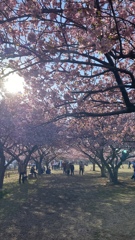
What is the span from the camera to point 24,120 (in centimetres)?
1917

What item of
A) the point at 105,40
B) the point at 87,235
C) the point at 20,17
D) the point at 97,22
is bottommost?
the point at 87,235

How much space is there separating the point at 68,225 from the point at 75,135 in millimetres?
16419

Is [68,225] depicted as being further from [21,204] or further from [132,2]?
[132,2]

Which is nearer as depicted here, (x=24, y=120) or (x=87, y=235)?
(x=87, y=235)

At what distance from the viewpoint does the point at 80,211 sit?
11.2 meters

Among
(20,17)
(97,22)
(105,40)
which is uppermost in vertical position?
(20,17)

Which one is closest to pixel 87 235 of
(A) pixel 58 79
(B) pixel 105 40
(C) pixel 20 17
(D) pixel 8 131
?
(A) pixel 58 79

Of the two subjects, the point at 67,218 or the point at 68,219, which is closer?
the point at 68,219

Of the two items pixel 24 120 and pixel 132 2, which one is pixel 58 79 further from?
pixel 24 120

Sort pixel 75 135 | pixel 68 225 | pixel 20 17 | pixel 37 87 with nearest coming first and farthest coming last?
pixel 20 17 → pixel 68 225 → pixel 37 87 → pixel 75 135

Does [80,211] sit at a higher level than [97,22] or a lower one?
lower

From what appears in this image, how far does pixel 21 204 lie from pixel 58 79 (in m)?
7.31

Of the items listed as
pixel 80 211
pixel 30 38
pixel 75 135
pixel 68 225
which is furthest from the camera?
pixel 75 135

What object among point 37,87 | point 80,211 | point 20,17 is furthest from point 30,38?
point 80,211
